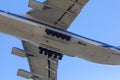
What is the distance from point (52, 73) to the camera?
58.0m

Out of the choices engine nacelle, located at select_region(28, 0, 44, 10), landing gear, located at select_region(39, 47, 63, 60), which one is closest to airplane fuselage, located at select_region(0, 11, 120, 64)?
landing gear, located at select_region(39, 47, 63, 60)

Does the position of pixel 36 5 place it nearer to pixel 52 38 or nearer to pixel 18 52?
pixel 52 38

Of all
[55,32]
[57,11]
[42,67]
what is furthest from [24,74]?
[57,11]

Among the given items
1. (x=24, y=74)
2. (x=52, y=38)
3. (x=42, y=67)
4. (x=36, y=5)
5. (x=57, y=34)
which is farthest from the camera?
(x=42, y=67)

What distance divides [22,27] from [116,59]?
12.0 meters

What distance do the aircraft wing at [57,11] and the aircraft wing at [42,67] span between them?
6515mm

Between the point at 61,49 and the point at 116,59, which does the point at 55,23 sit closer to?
the point at 61,49

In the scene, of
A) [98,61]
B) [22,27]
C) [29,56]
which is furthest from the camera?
[29,56]

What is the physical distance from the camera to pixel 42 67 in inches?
2283

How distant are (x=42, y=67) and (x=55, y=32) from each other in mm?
9674

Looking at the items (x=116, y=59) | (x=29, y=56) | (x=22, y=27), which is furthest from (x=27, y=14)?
(x=116, y=59)

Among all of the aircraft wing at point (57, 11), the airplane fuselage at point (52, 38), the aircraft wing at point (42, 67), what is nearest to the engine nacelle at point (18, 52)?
the aircraft wing at point (42, 67)

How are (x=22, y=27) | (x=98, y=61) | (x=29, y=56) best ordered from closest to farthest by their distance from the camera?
(x=22, y=27)
(x=98, y=61)
(x=29, y=56)

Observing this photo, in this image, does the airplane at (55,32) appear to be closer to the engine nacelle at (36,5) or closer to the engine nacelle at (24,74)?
the engine nacelle at (36,5)
